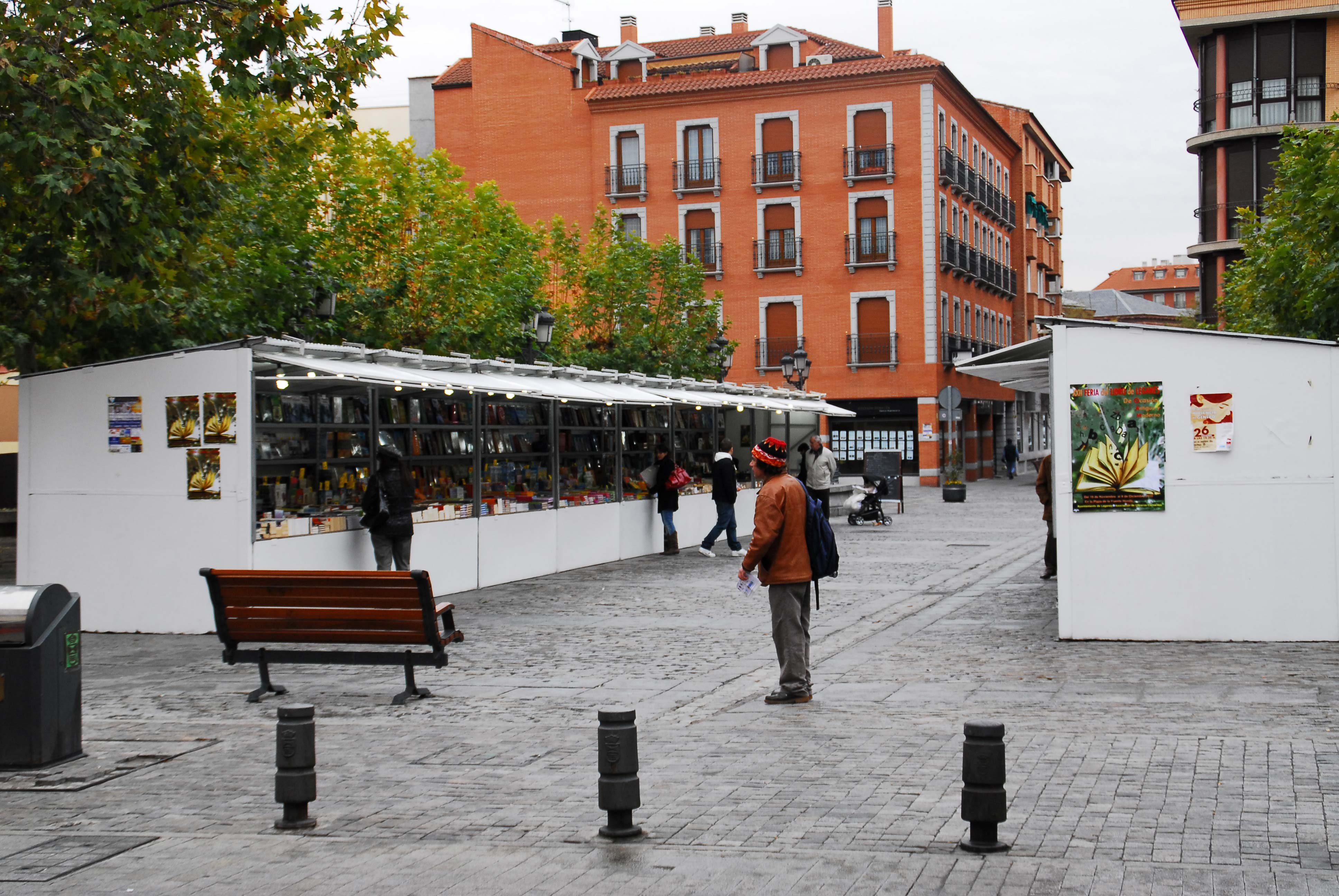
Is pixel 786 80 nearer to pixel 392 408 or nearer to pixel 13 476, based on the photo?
pixel 13 476

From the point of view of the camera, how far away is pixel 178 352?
13531mm

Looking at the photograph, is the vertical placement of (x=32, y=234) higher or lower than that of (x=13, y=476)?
higher

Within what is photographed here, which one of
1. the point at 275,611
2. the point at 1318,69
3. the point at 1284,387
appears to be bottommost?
the point at 275,611

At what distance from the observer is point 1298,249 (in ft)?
78.8

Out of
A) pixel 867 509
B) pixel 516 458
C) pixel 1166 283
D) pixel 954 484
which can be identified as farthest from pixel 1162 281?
pixel 516 458

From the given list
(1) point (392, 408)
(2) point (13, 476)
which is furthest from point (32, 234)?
(2) point (13, 476)

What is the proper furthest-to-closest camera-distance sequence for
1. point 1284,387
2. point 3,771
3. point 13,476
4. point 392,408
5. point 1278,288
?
point 13,476, point 1278,288, point 392,408, point 1284,387, point 3,771

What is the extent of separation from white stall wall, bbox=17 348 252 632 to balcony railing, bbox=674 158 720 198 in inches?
1659

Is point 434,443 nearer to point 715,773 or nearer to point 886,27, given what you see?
point 715,773

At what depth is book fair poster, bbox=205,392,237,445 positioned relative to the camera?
1327 cm

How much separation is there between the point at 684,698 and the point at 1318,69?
148ft

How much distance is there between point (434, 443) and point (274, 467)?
3.29 meters

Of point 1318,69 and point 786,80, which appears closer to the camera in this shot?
point 1318,69

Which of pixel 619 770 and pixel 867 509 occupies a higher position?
pixel 867 509
